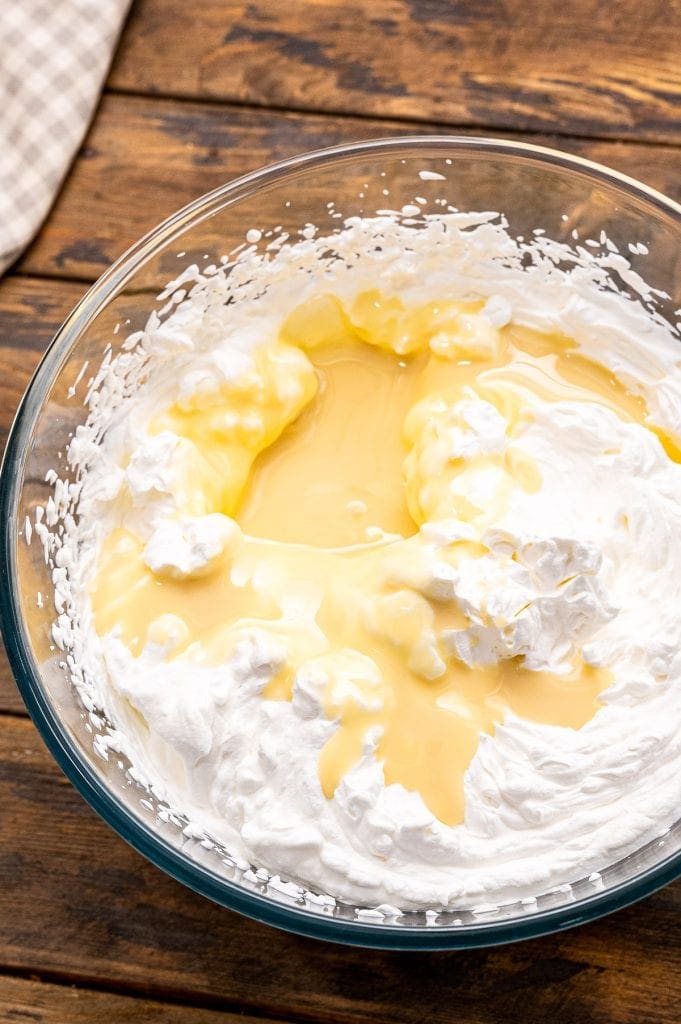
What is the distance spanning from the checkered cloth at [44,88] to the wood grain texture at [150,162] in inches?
1.1

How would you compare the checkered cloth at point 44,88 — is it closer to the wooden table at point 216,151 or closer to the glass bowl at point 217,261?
the wooden table at point 216,151

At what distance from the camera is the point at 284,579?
3.79 ft

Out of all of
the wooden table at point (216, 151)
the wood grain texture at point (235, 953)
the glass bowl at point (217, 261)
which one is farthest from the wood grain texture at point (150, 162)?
the wood grain texture at point (235, 953)

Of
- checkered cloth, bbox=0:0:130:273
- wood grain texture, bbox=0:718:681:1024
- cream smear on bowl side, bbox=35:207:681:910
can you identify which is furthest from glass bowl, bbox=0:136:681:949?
checkered cloth, bbox=0:0:130:273

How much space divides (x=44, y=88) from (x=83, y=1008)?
3.65 feet

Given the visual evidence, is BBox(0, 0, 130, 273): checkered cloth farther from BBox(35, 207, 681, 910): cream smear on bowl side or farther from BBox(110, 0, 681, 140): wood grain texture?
BBox(35, 207, 681, 910): cream smear on bowl side

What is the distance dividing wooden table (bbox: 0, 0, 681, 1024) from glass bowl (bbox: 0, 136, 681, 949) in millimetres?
149

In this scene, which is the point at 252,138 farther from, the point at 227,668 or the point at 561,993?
the point at 561,993

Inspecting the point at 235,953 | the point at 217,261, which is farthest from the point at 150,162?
the point at 235,953

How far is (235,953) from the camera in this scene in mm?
1169

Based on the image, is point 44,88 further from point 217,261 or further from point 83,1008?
point 83,1008

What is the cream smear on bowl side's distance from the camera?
1.06 meters

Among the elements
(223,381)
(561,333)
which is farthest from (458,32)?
(223,381)

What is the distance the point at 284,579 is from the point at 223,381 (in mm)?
241
